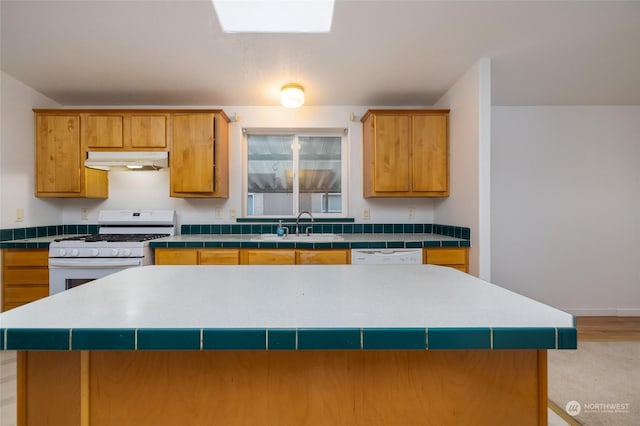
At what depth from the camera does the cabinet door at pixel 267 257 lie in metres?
2.76

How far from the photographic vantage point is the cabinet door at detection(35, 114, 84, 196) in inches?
121

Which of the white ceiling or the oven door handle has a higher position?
the white ceiling

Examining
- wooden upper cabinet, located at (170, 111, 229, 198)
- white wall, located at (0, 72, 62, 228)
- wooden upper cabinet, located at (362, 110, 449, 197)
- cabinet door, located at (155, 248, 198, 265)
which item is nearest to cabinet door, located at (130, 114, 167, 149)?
wooden upper cabinet, located at (170, 111, 229, 198)

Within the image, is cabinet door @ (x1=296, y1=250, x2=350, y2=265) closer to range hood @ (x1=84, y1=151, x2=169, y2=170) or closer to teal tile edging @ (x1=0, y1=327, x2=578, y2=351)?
range hood @ (x1=84, y1=151, x2=169, y2=170)

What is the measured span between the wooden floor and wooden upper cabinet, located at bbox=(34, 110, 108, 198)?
15.9ft

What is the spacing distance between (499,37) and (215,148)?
2.54m

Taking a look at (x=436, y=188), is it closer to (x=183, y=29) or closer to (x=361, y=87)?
(x=361, y=87)

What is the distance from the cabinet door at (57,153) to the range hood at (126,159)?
0.56 feet

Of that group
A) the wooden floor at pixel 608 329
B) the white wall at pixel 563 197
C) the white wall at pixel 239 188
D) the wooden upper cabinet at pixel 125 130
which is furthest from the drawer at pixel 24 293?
the wooden floor at pixel 608 329

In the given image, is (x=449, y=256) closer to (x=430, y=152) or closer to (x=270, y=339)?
(x=430, y=152)

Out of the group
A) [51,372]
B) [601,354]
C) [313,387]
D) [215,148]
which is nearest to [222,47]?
[215,148]

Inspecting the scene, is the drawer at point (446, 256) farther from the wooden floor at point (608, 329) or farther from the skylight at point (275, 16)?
the skylight at point (275, 16)

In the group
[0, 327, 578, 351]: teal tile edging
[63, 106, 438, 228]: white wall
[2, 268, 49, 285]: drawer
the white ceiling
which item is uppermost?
the white ceiling

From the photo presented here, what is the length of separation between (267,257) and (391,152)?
1565 millimetres
